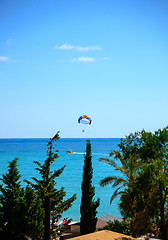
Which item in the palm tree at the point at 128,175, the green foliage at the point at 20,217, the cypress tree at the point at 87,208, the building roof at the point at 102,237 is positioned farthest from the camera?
the cypress tree at the point at 87,208

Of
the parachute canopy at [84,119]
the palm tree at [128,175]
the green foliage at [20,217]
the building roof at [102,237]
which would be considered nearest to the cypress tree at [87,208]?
the palm tree at [128,175]

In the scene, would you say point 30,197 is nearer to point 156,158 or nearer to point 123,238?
point 123,238

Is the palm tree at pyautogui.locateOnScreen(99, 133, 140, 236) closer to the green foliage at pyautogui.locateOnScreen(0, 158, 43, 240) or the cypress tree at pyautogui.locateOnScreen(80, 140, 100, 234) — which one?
the cypress tree at pyautogui.locateOnScreen(80, 140, 100, 234)

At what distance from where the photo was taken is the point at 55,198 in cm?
1867

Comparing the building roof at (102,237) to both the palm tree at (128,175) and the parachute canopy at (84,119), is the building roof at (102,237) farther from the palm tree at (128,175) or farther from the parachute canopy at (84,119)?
the parachute canopy at (84,119)

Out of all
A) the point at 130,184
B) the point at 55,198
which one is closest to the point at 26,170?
the point at 55,198

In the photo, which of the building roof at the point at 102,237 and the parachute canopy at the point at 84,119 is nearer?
the building roof at the point at 102,237

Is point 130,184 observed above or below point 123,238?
above

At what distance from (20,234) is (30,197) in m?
2.00

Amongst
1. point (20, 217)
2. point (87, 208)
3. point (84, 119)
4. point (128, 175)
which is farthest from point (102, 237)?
point (84, 119)

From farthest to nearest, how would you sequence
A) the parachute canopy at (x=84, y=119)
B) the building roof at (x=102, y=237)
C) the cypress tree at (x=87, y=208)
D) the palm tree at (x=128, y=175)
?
1. the parachute canopy at (x=84, y=119)
2. the cypress tree at (x=87, y=208)
3. the palm tree at (x=128, y=175)
4. the building roof at (x=102, y=237)

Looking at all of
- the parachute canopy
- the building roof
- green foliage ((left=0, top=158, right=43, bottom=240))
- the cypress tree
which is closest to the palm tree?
the building roof

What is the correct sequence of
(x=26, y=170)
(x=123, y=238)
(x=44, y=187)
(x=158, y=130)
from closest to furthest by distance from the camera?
(x=123, y=238)
(x=158, y=130)
(x=44, y=187)
(x=26, y=170)

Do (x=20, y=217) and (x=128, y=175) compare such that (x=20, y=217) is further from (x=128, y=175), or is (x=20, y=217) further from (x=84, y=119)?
(x=84, y=119)
